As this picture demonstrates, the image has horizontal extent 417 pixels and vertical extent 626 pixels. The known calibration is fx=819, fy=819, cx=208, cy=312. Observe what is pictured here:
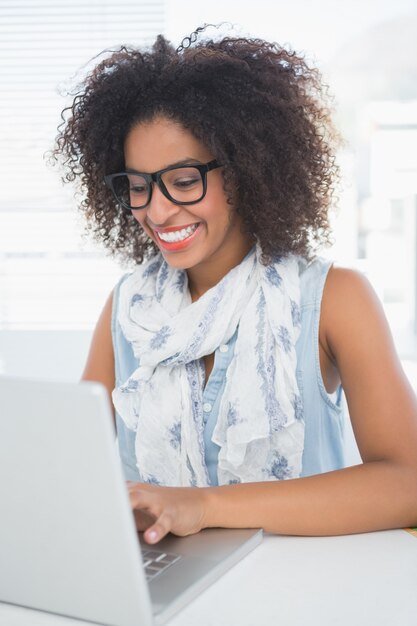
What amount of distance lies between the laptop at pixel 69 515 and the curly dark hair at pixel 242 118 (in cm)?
88

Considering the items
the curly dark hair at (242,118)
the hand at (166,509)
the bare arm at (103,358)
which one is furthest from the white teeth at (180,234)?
the hand at (166,509)

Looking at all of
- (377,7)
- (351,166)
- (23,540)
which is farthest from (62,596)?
(377,7)

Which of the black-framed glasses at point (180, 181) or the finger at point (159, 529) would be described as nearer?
the finger at point (159, 529)

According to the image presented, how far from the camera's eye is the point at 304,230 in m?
1.71

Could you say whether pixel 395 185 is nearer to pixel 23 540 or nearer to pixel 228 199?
pixel 228 199

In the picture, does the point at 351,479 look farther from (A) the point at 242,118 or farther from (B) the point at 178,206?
(A) the point at 242,118

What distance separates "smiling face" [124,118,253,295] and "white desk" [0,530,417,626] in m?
0.65

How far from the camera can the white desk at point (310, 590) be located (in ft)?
3.00

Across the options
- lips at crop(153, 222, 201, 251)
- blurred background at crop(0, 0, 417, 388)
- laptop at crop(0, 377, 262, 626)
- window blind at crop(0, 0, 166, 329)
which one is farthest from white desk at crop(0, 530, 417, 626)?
window blind at crop(0, 0, 166, 329)

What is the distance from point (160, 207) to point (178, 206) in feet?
0.12

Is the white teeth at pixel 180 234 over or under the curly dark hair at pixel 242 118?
under

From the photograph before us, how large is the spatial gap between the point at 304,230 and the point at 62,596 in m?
1.01

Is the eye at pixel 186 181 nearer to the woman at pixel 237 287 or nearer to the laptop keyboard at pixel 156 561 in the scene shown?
the woman at pixel 237 287

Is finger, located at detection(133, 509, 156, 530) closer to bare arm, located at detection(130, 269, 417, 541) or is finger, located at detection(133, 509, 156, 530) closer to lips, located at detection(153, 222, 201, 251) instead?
→ bare arm, located at detection(130, 269, 417, 541)
